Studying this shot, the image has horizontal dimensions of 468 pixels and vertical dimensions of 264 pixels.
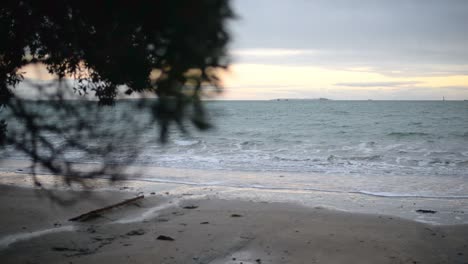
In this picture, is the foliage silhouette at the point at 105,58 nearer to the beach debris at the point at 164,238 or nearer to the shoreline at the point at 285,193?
the beach debris at the point at 164,238

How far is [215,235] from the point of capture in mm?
6363

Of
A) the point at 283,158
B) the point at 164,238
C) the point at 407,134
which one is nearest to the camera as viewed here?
the point at 164,238

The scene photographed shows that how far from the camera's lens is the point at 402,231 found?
6812 mm

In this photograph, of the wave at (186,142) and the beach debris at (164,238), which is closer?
the beach debris at (164,238)

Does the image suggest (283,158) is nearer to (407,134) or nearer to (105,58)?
(105,58)

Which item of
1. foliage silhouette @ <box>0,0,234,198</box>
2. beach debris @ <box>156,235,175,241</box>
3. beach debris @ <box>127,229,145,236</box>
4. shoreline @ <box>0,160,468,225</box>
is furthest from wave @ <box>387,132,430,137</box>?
foliage silhouette @ <box>0,0,234,198</box>

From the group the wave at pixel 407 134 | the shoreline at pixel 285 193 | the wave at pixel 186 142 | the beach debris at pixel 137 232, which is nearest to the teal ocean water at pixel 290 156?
the wave at pixel 186 142

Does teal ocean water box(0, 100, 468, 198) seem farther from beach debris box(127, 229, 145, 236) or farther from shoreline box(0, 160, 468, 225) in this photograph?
beach debris box(127, 229, 145, 236)

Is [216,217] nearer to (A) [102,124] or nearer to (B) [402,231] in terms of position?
(B) [402,231]

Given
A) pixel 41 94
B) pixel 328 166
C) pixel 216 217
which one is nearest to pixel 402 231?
pixel 216 217

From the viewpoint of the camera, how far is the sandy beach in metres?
5.45

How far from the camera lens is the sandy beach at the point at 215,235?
545cm

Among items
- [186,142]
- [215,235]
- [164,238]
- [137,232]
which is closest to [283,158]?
[186,142]

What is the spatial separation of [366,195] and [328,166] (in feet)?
17.7
